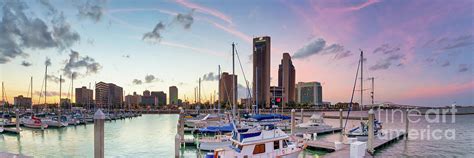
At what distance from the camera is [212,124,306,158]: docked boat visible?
1827cm

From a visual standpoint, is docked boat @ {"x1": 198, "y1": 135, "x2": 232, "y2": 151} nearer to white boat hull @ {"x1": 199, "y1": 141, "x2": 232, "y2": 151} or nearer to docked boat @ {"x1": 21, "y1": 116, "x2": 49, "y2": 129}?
white boat hull @ {"x1": 199, "y1": 141, "x2": 232, "y2": 151}

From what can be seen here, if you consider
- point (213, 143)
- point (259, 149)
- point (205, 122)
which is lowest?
point (205, 122)

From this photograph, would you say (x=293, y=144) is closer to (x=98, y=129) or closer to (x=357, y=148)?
(x=357, y=148)

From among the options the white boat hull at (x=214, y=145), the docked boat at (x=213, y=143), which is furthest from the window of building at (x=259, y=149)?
the white boat hull at (x=214, y=145)

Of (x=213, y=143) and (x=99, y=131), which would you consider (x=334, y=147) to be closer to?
(x=213, y=143)

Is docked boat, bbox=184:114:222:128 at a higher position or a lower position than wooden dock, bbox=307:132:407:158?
lower

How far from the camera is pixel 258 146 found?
1862cm

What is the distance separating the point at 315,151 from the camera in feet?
92.9

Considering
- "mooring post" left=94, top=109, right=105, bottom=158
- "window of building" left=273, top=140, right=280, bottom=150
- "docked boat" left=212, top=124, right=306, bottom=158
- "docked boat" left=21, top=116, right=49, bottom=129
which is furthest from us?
"docked boat" left=21, top=116, right=49, bottom=129

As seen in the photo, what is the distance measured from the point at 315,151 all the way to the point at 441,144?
17.1 meters

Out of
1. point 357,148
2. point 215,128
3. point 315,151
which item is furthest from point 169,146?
point 357,148

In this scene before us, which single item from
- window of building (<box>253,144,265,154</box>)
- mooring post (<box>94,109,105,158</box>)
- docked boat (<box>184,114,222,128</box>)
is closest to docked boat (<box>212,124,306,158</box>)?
window of building (<box>253,144,265,154</box>)

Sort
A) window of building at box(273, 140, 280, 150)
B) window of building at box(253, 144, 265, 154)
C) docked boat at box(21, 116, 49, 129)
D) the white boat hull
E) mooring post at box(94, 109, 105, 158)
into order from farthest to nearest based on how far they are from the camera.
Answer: docked boat at box(21, 116, 49, 129), the white boat hull, window of building at box(273, 140, 280, 150), window of building at box(253, 144, 265, 154), mooring post at box(94, 109, 105, 158)

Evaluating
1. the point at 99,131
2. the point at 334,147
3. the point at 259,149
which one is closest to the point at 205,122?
the point at 334,147
